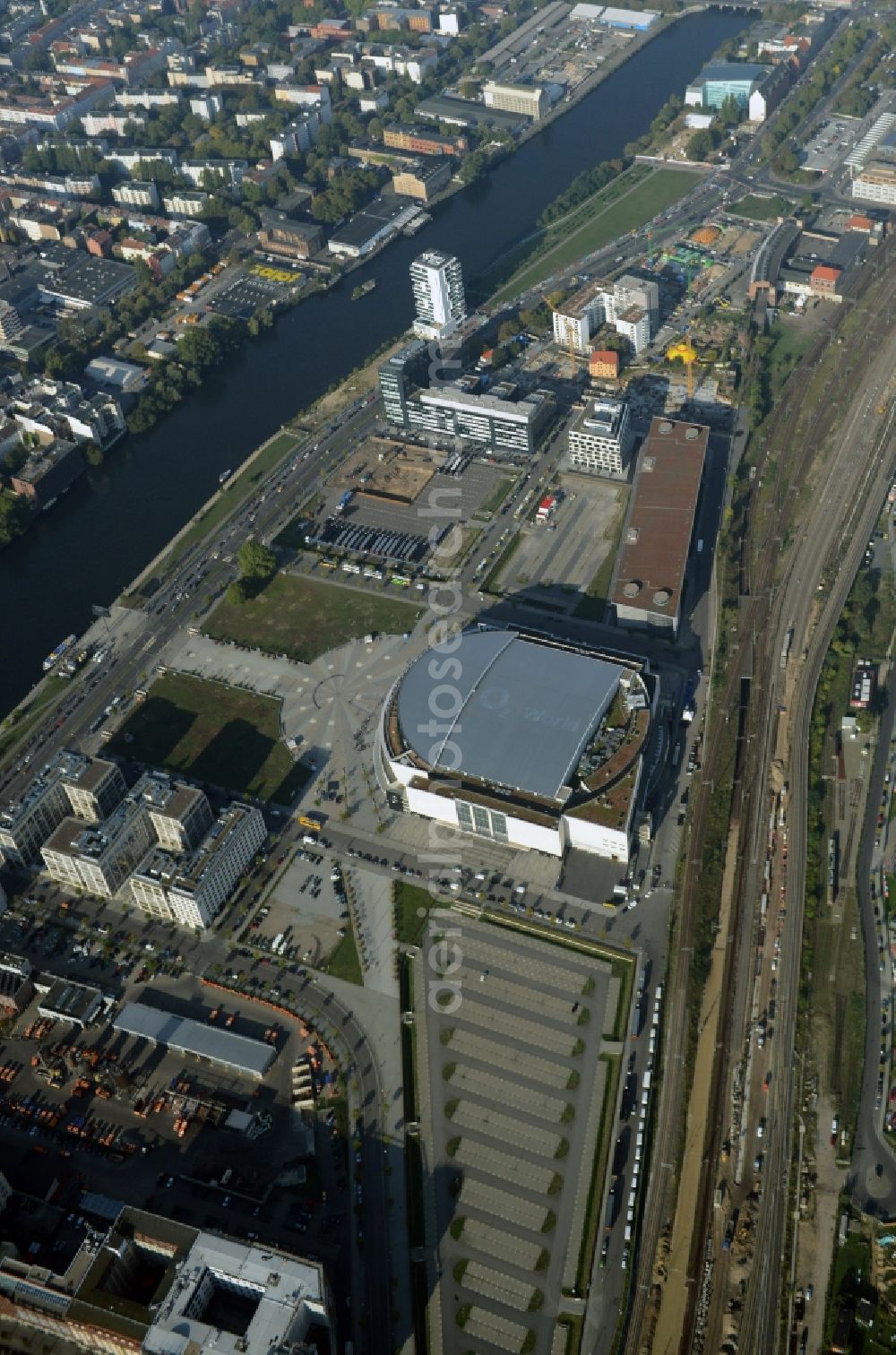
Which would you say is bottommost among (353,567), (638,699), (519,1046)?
(519,1046)

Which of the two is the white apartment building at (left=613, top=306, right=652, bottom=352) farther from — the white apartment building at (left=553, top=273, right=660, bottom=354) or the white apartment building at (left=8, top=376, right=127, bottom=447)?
the white apartment building at (left=8, top=376, right=127, bottom=447)

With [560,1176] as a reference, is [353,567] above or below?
above

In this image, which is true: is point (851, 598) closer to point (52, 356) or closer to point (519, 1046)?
point (519, 1046)

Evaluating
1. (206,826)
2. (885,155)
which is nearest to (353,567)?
(206,826)

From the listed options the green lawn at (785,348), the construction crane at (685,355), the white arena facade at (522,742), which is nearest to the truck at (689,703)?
the white arena facade at (522,742)

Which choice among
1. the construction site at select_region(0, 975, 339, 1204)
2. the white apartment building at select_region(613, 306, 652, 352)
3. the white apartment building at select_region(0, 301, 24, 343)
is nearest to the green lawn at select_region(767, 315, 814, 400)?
the white apartment building at select_region(613, 306, 652, 352)

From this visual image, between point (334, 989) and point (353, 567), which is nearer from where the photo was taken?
point (334, 989)

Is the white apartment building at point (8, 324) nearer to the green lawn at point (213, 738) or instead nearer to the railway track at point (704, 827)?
the green lawn at point (213, 738)
